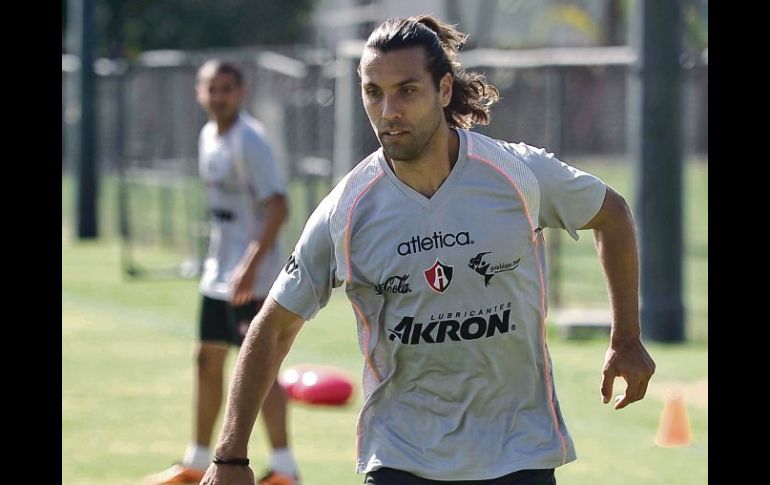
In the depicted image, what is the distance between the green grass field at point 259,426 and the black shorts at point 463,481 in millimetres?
3496

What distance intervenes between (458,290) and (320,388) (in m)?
6.08

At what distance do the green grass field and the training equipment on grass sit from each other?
8 centimetres

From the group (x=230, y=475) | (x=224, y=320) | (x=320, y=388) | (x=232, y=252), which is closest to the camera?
(x=230, y=475)

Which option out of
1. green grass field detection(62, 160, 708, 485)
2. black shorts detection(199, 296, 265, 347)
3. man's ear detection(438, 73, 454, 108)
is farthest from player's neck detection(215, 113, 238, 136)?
man's ear detection(438, 73, 454, 108)

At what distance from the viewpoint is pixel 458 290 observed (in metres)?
5.21

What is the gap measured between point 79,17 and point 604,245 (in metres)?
20.4

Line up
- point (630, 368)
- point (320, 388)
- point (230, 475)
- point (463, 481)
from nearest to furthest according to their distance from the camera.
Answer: point (230, 475) < point (463, 481) < point (630, 368) < point (320, 388)

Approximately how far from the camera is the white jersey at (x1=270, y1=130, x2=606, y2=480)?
5.21 metres

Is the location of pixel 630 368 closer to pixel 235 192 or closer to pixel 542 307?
pixel 542 307

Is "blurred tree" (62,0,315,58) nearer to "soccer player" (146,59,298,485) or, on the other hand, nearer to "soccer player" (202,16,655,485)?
"soccer player" (146,59,298,485)

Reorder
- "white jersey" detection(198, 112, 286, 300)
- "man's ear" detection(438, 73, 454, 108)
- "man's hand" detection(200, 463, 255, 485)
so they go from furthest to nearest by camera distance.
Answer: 1. "white jersey" detection(198, 112, 286, 300)
2. "man's ear" detection(438, 73, 454, 108)
3. "man's hand" detection(200, 463, 255, 485)

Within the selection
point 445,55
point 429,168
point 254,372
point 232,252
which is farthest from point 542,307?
point 232,252

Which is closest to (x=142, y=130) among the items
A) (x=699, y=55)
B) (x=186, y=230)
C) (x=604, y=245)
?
(x=186, y=230)

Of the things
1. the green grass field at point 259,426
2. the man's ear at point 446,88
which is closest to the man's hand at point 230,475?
the man's ear at point 446,88
